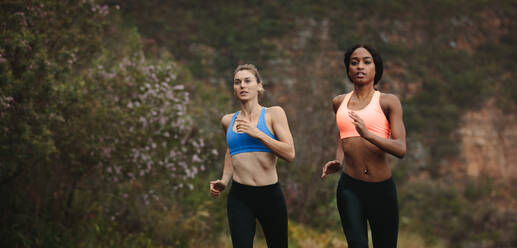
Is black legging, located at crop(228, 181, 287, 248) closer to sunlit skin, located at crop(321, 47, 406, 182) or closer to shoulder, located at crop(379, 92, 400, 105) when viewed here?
sunlit skin, located at crop(321, 47, 406, 182)

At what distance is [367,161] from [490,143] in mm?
23203

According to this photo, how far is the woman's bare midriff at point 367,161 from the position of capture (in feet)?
12.8

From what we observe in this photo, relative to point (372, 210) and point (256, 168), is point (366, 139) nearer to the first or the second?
point (372, 210)

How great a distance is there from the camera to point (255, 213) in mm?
4168

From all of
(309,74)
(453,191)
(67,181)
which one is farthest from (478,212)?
(67,181)

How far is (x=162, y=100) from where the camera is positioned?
324 inches

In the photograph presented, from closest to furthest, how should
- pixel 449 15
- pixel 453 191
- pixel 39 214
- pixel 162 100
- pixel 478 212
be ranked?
pixel 39 214, pixel 162 100, pixel 478 212, pixel 453 191, pixel 449 15

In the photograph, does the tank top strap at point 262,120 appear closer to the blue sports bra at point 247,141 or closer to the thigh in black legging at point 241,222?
the blue sports bra at point 247,141

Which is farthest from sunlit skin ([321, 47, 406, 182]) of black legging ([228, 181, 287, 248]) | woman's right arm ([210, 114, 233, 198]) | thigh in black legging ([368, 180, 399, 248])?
woman's right arm ([210, 114, 233, 198])

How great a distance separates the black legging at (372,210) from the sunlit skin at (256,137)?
0.55 m

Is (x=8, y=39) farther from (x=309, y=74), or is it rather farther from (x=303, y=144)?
(x=309, y=74)

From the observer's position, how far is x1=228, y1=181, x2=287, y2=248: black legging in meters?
4.08

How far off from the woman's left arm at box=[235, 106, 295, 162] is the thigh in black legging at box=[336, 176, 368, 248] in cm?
49

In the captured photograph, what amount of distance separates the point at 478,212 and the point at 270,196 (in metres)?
15.3
